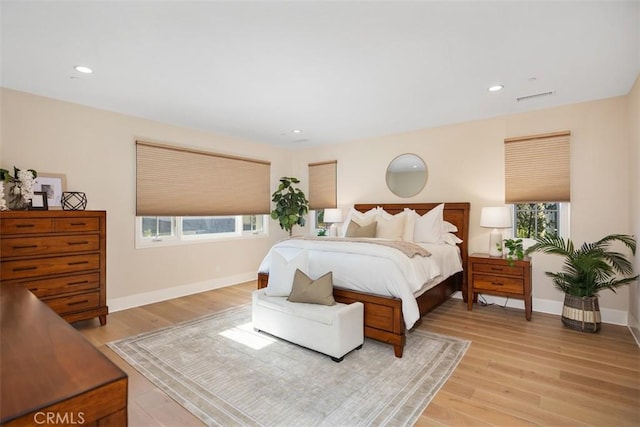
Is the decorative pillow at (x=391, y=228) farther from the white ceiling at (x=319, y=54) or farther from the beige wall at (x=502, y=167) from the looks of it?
the white ceiling at (x=319, y=54)

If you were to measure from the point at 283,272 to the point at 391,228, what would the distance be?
1.77 m

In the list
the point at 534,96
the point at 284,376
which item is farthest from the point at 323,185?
the point at 284,376

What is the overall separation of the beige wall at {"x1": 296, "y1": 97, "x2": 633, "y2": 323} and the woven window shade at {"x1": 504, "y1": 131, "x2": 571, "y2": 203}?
0.28 feet

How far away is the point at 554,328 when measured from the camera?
3.39 metres

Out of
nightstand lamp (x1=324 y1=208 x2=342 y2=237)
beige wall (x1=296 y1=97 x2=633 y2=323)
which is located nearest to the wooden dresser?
nightstand lamp (x1=324 y1=208 x2=342 y2=237)

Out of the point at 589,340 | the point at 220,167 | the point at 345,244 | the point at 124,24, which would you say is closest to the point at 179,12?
the point at 124,24

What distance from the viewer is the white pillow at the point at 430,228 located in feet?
14.0

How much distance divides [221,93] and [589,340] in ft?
14.8

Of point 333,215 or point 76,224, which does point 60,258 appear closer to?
point 76,224

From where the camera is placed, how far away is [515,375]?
7.98ft

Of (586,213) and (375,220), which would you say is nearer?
(586,213)

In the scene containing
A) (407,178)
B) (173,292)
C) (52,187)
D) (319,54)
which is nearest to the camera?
(319,54)

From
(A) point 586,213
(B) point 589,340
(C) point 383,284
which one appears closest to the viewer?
(C) point 383,284

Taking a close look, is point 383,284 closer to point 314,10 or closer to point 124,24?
point 314,10
